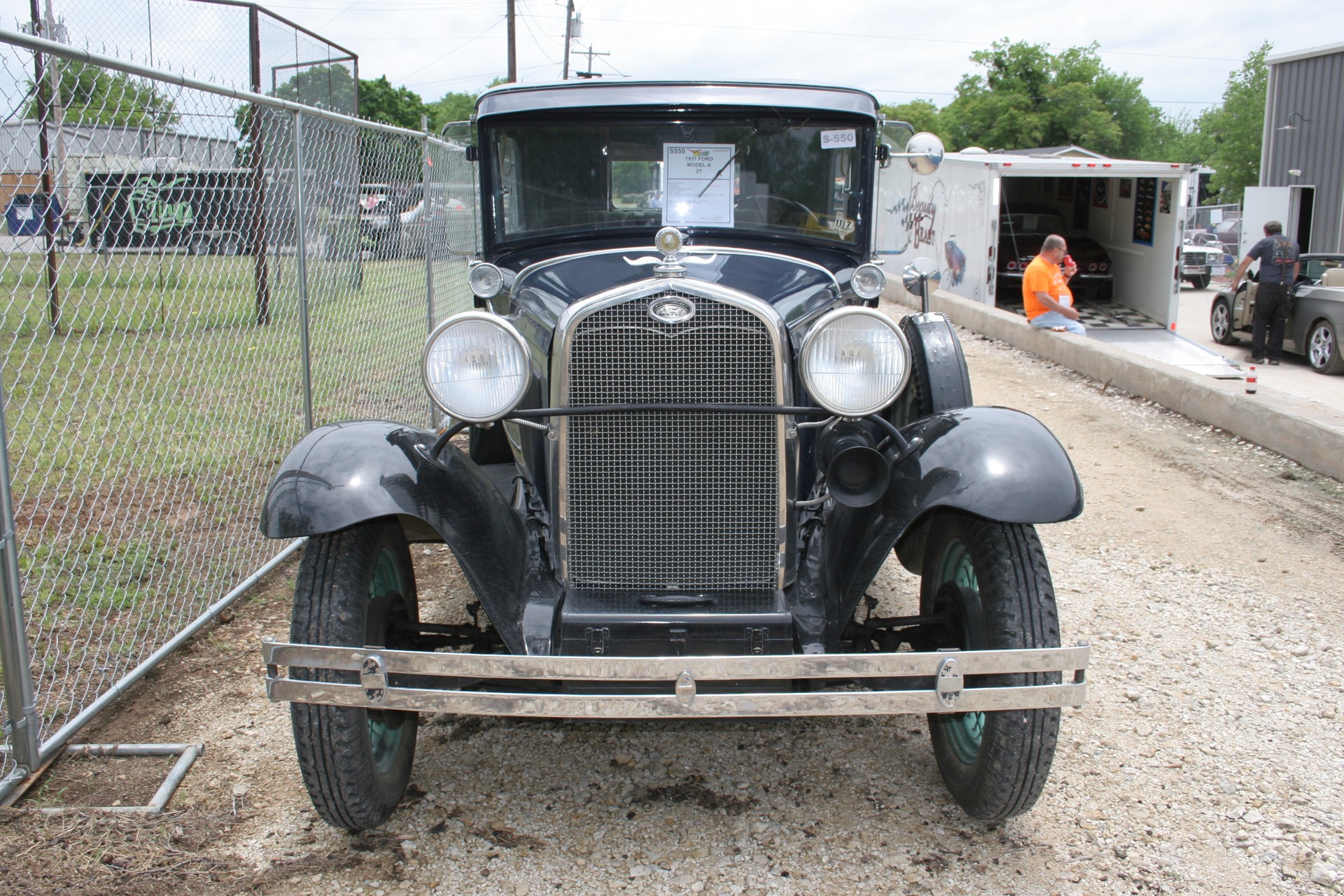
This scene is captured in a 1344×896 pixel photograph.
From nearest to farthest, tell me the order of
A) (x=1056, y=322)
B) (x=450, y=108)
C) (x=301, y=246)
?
(x=301, y=246) → (x=1056, y=322) → (x=450, y=108)

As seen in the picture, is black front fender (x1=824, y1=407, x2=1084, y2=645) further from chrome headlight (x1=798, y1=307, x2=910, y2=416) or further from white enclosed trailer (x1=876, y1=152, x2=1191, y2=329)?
white enclosed trailer (x1=876, y1=152, x2=1191, y2=329)

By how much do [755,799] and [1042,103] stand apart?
46.4 m

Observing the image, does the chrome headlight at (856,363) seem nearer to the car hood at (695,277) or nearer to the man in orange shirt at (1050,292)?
the car hood at (695,277)

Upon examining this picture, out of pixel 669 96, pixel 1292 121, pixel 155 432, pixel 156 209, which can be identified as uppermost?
pixel 1292 121

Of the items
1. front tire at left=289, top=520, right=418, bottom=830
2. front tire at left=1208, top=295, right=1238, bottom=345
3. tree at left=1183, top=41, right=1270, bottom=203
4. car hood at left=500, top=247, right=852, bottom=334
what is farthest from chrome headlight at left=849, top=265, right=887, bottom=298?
tree at left=1183, top=41, right=1270, bottom=203

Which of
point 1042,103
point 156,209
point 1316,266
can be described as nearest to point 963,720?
point 156,209

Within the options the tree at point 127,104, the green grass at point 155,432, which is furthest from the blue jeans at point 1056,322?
the tree at point 127,104

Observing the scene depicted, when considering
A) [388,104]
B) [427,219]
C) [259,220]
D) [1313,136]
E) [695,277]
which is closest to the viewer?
[695,277]

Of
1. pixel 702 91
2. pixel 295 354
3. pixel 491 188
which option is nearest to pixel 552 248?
pixel 491 188

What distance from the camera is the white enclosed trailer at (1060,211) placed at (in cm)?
1302

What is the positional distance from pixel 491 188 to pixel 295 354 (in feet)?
19.4

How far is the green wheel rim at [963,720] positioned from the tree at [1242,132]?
1419 inches

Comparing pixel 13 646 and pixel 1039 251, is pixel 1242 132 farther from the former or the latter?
pixel 13 646

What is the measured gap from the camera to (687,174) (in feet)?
12.5
